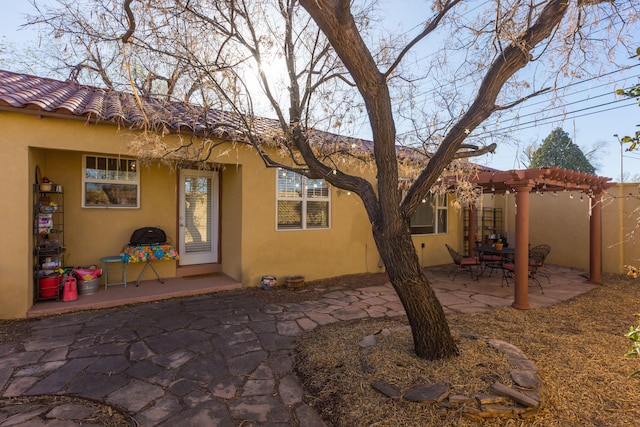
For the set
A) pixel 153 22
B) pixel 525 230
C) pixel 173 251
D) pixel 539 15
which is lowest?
pixel 173 251

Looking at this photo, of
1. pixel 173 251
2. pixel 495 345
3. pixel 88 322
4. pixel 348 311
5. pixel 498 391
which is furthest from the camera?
pixel 173 251

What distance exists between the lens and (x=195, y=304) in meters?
5.28

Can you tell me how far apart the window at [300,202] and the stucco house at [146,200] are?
0.02m

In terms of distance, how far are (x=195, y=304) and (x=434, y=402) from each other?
4.08 metres

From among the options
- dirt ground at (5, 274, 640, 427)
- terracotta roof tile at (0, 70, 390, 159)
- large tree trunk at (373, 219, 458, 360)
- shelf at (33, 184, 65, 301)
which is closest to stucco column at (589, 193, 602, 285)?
dirt ground at (5, 274, 640, 427)

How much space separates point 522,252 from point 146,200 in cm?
734

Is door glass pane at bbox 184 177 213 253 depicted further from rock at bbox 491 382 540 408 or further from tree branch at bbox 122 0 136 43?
rock at bbox 491 382 540 408

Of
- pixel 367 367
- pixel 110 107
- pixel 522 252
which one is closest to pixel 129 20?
pixel 110 107

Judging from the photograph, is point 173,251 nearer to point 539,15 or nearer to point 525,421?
point 525,421

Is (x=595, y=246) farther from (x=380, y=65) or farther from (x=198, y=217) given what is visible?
(x=198, y=217)

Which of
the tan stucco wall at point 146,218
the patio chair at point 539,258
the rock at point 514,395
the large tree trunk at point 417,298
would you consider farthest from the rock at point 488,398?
the patio chair at point 539,258

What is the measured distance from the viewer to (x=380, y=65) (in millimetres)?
4875

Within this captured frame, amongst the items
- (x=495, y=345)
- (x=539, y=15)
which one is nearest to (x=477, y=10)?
(x=539, y=15)

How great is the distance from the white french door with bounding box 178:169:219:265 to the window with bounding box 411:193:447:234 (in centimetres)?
580
